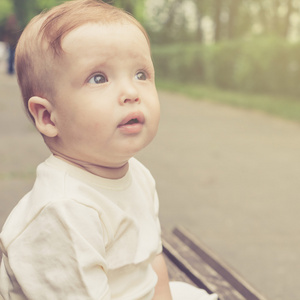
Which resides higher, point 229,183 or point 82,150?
point 82,150

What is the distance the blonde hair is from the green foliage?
12.6 meters

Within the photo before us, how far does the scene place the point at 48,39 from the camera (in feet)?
4.77

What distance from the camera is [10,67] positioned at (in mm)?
21266

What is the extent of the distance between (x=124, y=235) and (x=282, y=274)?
7.67 feet

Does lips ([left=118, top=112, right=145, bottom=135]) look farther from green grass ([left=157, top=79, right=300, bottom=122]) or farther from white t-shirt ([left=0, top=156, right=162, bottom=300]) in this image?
green grass ([left=157, top=79, right=300, bottom=122])

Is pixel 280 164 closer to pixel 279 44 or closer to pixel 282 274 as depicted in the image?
pixel 282 274

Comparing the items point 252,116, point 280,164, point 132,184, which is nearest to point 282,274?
point 132,184

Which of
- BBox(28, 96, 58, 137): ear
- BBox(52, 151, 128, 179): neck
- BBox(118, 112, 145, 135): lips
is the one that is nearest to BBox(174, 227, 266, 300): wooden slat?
BBox(52, 151, 128, 179): neck

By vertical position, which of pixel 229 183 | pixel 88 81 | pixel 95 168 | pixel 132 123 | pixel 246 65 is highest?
pixel 88 81

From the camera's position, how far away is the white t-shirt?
138 cm

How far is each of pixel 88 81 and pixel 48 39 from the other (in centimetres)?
14

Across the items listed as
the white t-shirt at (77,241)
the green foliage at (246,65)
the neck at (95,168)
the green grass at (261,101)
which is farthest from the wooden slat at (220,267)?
the green foliage at (246,65)

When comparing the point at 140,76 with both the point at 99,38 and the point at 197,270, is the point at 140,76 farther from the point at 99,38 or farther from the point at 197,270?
the point at 197,270

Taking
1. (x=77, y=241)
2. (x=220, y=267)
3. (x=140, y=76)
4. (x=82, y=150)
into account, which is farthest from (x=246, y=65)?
(x=77, y=241)
